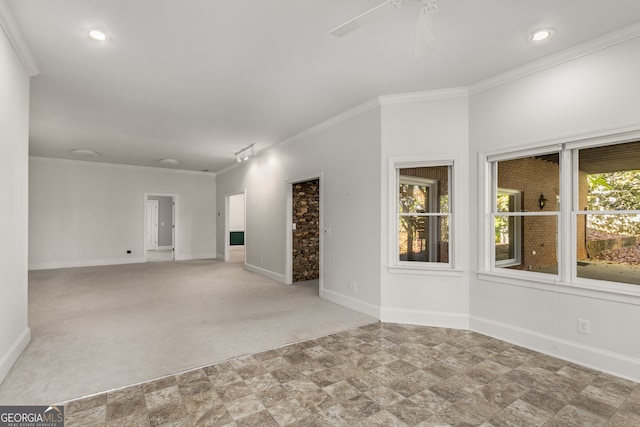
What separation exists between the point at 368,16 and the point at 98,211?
8905mm

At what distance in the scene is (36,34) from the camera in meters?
2.59

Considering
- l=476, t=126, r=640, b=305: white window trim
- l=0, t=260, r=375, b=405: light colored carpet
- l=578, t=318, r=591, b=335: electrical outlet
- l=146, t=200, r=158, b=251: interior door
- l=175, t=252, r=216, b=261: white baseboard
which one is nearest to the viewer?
l=0, t=260, r=375, b=405: light colored carpet

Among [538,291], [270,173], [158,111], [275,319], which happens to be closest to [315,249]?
[270,173]

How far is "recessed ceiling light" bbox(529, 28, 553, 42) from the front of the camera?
2.55 m

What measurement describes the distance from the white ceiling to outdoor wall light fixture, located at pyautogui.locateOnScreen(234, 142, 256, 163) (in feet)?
5.48

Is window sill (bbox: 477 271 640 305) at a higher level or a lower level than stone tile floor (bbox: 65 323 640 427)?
higher

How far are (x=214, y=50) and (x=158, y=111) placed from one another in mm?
2032

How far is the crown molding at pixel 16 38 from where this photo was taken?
228cm

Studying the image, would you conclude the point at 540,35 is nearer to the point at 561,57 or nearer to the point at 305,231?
the point at 561,57

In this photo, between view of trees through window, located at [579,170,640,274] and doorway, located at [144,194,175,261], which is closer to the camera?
view of trees through window, located at [579,170,640,274]

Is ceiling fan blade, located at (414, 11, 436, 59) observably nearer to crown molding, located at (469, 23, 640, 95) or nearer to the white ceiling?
the white ceiling

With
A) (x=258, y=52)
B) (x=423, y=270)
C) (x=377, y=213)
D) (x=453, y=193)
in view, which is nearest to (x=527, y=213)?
(x=453, y=193)

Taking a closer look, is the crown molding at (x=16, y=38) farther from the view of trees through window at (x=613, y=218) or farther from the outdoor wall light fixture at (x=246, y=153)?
the view of trees through window at (x=613, y=218)

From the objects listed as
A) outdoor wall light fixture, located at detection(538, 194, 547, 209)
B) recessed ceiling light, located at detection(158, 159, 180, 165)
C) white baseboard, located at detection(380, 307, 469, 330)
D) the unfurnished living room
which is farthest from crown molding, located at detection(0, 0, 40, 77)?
recessed ceiling light, located at detection(158, 159, 180, 165)
